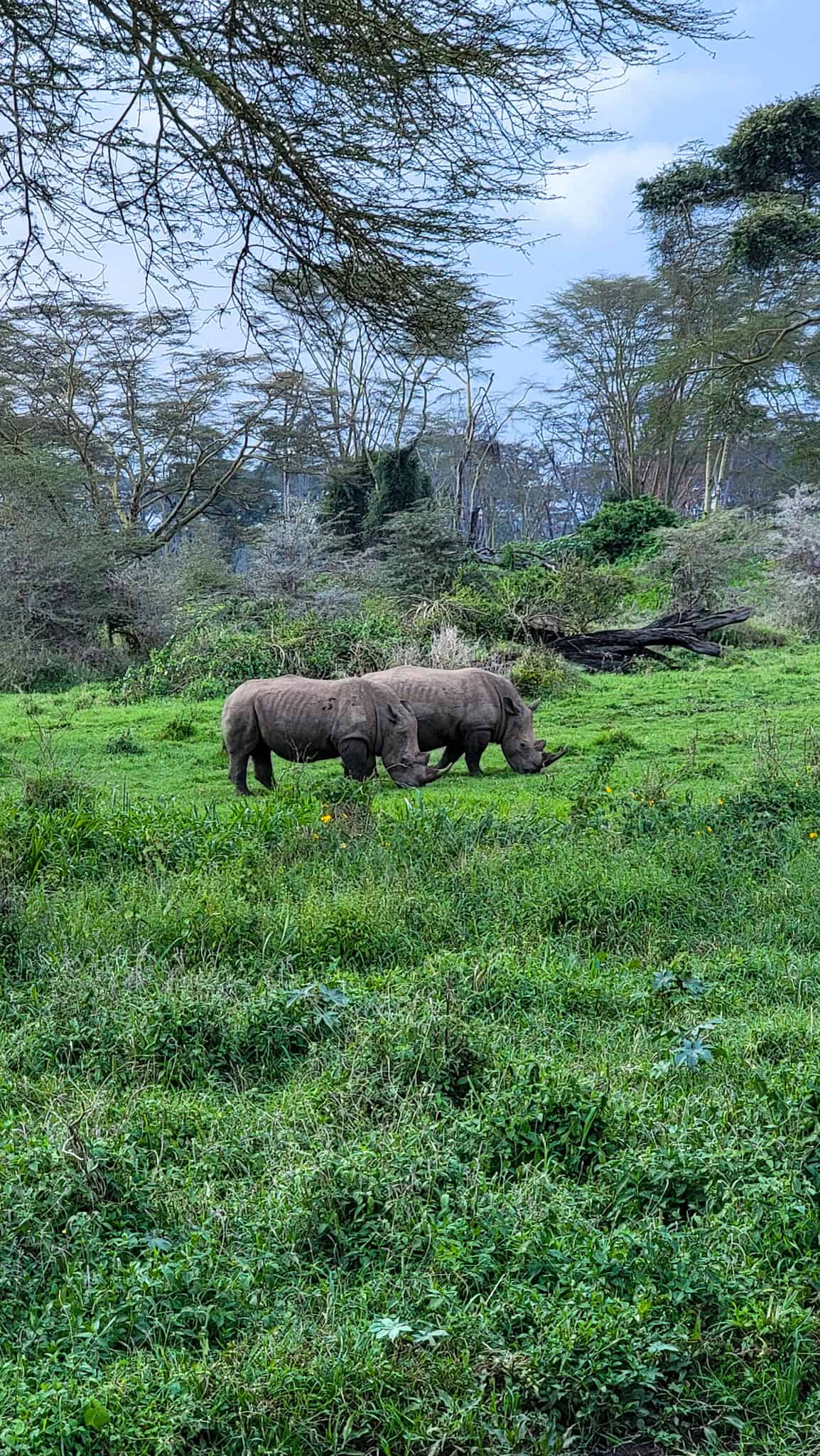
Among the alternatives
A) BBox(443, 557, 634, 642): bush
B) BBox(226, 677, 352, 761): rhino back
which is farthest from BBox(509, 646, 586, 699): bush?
BBox(226, 677, 352, 761): rhino back

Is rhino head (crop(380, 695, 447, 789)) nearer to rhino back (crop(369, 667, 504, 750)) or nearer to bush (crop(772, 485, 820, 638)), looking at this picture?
rhino back (crop(369, 667, 504, 750))

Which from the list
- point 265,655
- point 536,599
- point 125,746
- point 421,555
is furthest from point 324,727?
point 421,555

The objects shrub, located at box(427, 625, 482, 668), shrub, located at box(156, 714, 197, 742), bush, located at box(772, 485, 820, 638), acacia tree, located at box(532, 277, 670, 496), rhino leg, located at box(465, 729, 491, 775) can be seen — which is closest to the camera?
rhino leg, located at box(465, 729, 491, 775)

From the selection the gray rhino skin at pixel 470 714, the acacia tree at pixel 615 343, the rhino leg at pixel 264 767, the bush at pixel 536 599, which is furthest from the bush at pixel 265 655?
the acacia tree at pixel 615 343

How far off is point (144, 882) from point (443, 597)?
12951 mm

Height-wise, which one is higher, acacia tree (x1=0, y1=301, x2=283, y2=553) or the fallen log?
acacia tree (x1=0, y1=301, x2=283, y2=553)

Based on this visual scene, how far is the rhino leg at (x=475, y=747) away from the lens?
10484mm

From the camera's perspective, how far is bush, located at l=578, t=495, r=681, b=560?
29.8 meters

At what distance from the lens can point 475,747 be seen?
34.7ft

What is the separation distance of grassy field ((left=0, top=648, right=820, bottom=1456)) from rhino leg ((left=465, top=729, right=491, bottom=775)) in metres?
3.18

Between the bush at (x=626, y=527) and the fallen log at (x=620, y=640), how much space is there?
38.4 feet

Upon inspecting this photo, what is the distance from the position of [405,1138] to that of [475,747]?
713 cm

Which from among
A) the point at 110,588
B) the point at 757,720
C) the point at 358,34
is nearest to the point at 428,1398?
the point at 358,34

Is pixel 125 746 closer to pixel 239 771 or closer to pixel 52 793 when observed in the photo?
pixel 239 771
